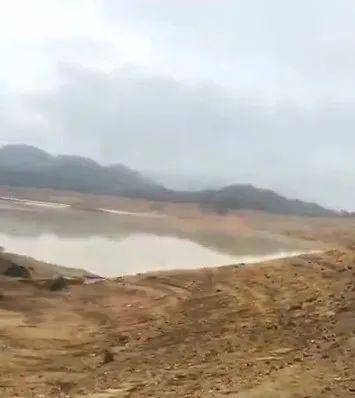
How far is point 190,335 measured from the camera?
45.4 ft

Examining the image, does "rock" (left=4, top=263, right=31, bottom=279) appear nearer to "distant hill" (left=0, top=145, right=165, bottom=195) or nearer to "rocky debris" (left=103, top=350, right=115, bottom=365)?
"rocky debris" (left=103, top=350, right=115, bottom=365)

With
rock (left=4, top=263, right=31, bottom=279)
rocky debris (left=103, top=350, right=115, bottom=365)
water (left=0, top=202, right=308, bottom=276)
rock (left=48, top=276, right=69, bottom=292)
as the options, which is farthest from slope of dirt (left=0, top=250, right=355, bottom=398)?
water (left=0, top=202, right=308, bottom=276)

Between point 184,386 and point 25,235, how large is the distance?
29.0m

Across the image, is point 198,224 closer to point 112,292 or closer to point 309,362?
point 112,292

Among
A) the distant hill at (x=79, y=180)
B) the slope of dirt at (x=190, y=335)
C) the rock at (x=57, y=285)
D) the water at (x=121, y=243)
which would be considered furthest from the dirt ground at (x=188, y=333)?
the distant hill at (x=79, y=180)

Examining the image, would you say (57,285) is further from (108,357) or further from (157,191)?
(157,191)

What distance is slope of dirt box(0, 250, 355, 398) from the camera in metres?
10.5

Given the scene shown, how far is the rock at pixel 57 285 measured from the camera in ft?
61.8

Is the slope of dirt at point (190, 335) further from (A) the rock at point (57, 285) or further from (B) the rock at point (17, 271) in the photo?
(B) the rock at point (17, 271)

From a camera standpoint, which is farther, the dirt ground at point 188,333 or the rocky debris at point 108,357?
the rocky debris at point 108,357

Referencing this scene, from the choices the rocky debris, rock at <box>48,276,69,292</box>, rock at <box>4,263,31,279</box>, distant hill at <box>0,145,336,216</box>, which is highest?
distant hill at <box>0,145,336,216</box>

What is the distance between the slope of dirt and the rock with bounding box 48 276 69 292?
24 cm

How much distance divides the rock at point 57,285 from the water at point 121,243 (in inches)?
250

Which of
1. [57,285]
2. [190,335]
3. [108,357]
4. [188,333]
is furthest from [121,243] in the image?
[108,357]
